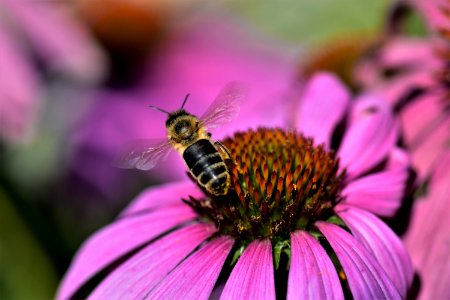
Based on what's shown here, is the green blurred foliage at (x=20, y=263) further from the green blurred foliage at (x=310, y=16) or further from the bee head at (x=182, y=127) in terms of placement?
the green blurred foliage at (x=310, y=16)

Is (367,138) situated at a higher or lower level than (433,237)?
higher

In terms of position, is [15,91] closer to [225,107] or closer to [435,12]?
[225,107]

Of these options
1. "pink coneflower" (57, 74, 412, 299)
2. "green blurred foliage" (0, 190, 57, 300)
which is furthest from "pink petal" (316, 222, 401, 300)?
"green blurred foliage" (0, 190, 57, 300)

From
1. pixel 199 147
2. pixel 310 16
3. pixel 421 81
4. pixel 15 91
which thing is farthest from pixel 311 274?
pixel 310 16

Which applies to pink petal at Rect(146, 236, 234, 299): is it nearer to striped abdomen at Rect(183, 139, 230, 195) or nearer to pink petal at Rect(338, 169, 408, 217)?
striped abdomen at Rect(183, 139, 230, 195)

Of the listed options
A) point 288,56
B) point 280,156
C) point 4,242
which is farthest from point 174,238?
point 288,56
